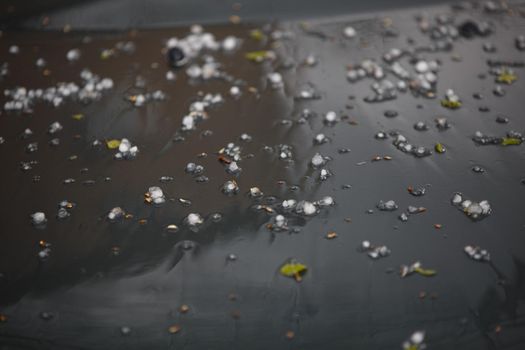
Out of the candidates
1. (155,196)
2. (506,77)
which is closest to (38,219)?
(155,196)

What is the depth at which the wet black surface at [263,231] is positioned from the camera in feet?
6.78

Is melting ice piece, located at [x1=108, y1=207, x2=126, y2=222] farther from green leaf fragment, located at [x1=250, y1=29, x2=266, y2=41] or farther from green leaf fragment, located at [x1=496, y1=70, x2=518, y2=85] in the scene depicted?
green leaf fragment, located at [x1=496, y1=70, x2=518, y2=85]

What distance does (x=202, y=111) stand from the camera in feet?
10.4

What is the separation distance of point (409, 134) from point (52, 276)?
1966 millimetres

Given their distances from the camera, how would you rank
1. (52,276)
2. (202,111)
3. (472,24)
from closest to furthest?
(52,276) → (202,111) → (472,24)

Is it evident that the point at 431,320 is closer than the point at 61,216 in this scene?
Yes

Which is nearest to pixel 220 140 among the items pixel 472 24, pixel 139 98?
pixel 139 98

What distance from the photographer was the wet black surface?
6.78 ft

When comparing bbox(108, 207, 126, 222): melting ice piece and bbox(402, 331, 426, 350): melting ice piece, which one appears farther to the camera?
bbox(108, 207, 126, 222): melting ice piece

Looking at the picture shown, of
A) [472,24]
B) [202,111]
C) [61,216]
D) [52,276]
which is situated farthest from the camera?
[472,24]

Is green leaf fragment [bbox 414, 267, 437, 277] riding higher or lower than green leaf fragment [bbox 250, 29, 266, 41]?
lower

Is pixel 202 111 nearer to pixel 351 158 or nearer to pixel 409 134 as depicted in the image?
pixel 351 158

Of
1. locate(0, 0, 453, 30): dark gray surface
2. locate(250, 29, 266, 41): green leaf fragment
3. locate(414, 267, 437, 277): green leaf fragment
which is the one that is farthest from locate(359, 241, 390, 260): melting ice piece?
locate(0, 0, 453, 30): dark gray surface

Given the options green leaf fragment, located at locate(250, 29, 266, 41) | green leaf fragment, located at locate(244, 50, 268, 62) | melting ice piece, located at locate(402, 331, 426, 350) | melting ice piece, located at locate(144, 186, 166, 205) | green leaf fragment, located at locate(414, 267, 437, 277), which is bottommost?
melting ice piece, located at locate(402, 331, 426, 350)
